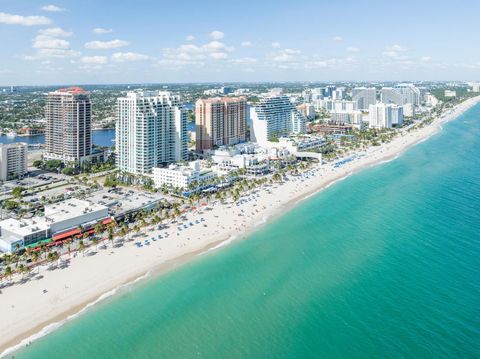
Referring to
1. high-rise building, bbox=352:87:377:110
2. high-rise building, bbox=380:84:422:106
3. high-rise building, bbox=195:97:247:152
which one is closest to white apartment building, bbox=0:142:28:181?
high-rise building, bbox=195:97:247:152

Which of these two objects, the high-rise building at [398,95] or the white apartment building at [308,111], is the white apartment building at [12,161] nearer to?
the white apartment building at [308,111]

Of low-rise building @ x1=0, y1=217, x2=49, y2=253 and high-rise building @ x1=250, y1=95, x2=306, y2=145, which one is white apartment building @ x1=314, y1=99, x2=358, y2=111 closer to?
high-rise building @ x1=250, y1=95, x2=306, y2=145

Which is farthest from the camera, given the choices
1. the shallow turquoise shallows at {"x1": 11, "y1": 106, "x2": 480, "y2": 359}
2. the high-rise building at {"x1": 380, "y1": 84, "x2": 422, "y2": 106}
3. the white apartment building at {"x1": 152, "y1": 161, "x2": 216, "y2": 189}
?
the high-rise building at {"x1": 380, "y1": 84, "x2": 422, "y2": 106}

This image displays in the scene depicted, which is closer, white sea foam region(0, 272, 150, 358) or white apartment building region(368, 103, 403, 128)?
white sea foam region(0, 272, 150, 358)

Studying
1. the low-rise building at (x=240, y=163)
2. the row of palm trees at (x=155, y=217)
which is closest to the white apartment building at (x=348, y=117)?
the row of palm trees at (x=155, y=217)

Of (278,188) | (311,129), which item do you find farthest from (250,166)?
(311,129)

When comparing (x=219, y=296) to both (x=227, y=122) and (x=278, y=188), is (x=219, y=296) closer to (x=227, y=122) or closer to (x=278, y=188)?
(x=278, y=188)

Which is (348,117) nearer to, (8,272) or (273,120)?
(273,120)
